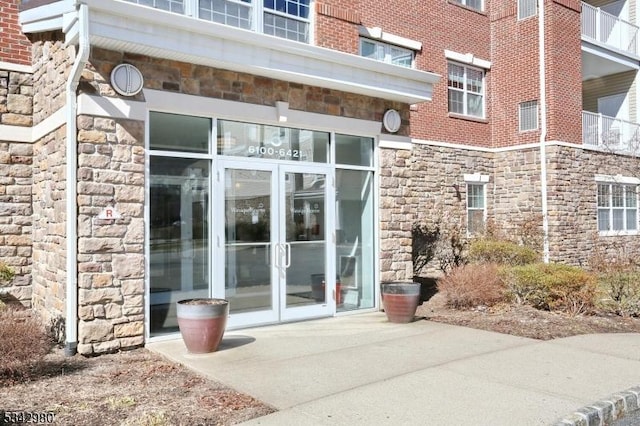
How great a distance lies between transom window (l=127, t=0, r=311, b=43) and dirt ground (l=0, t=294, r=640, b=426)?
18.6ft

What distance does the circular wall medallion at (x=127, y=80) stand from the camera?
284 inches

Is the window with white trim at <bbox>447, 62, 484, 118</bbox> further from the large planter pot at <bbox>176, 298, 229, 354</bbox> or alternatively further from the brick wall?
the large planter pot at <bbox>176, 298, 229, 354</bbox>

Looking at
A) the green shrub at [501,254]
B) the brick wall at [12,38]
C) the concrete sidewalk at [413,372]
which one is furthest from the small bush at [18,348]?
the green shrub at [501,254]

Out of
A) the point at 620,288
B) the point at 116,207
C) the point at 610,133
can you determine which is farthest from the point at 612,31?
the point at 116,207

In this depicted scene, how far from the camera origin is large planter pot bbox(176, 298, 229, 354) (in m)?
6.80

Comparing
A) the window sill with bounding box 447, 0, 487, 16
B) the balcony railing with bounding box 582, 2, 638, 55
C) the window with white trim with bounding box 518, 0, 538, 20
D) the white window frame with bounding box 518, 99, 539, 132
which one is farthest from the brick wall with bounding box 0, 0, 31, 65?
the balcony railing with bounding box 582, 2, 638, 55

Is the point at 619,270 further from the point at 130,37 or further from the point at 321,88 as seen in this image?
the point at 130,37

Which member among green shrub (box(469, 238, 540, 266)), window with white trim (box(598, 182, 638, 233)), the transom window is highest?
the transom window

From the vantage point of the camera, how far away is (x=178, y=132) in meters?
7.87

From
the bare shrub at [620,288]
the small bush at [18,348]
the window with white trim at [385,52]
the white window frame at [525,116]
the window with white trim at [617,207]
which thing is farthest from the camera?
the window with white trim at [617,207]

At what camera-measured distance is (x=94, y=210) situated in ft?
23.1

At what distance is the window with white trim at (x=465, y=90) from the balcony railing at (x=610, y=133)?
141 inches

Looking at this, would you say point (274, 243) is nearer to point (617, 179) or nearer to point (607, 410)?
point (607, 410)

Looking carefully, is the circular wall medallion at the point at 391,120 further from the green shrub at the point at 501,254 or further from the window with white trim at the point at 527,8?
the window with white trim at the point at 527,8
